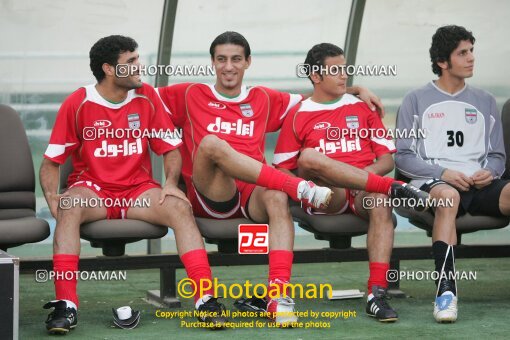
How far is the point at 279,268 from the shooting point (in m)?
5.88

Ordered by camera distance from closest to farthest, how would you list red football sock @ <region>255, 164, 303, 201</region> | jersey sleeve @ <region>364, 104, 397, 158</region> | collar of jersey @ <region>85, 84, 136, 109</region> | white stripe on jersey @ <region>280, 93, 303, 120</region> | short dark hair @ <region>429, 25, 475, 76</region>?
1. red football sock @ <region>255, 164, 303, 201</region>
2. collar of jersey @ <region>85, 84, 136, 109</region>
3. jersey sleeve @ <region>364, 104, 397, 158</region>
4. white stripe on jersey @ <region>280, 93, 303, 120</region>
5. short dark hair @ <region>429, 25, 475, 76</region>

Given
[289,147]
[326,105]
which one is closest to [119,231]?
[289,147]

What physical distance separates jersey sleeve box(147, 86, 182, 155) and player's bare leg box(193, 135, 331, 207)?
1.03ft

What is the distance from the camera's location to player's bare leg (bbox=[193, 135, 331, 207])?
5.92 meters

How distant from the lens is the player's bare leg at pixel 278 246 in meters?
5.81

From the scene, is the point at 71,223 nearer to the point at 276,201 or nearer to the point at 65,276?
the point at 65,276

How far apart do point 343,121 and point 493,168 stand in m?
1.04

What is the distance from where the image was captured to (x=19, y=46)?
780 cm

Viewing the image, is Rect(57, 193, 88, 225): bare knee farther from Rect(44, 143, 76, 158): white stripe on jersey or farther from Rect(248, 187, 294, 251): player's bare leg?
Rect(248, 187, 294, 251): player's bare leg

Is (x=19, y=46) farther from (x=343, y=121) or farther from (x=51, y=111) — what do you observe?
(x=343, y=121)

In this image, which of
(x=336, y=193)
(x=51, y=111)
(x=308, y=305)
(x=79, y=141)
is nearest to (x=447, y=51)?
(x=336, y=193)

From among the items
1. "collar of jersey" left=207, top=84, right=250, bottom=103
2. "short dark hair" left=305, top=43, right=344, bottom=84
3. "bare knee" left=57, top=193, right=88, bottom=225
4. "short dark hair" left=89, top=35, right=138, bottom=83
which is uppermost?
"short dark hair" left=305, top=43, right=344, bottom=84

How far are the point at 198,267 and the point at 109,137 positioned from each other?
104 cm

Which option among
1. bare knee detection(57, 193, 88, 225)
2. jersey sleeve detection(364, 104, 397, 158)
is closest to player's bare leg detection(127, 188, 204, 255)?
bare knee detection(57, 193, 88, 225)
